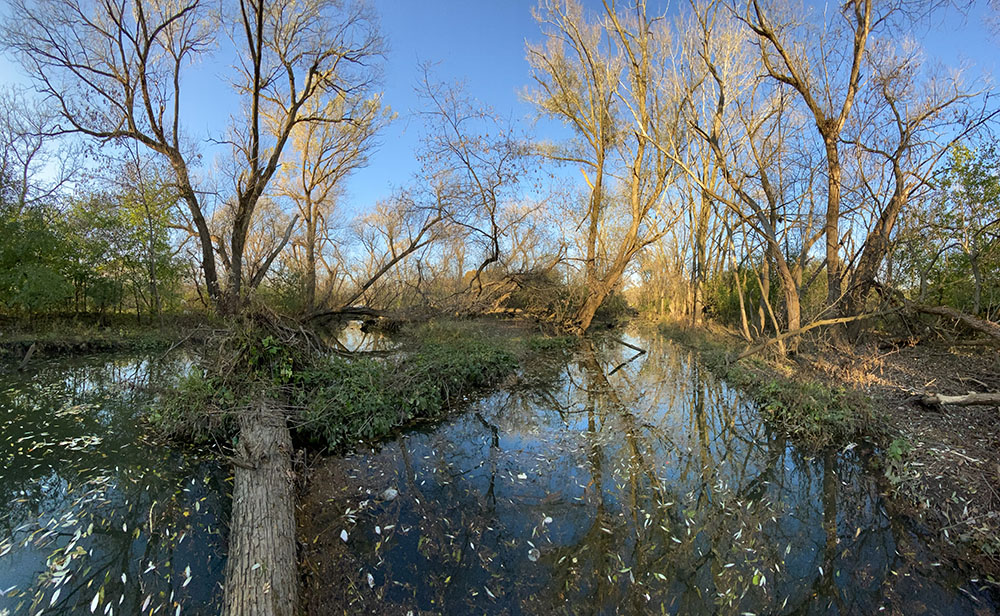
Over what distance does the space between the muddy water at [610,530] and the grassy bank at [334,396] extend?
554 millimetres

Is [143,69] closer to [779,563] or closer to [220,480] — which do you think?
[220,480]

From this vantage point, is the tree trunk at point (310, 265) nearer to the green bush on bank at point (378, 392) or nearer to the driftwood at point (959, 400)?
the green bush on bank at point (378, 392)

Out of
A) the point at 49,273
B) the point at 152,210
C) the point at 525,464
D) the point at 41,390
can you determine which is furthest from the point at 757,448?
the point at 152,210

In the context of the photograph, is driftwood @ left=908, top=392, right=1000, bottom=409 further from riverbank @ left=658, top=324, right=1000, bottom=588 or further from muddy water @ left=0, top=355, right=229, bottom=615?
muddy water @ left=0, top=355, right=229, bottom=615

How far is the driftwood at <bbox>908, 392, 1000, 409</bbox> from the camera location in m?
4.87

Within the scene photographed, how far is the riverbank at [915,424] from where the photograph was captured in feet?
12.1

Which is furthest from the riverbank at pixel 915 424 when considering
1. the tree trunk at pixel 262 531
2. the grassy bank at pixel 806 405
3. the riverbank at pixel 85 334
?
the riverbank at pixel 85 334

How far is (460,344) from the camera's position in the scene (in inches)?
436

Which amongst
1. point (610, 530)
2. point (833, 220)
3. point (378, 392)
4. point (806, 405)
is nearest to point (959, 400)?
point (806, 405)

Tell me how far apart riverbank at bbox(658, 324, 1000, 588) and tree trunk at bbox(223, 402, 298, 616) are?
5.02m

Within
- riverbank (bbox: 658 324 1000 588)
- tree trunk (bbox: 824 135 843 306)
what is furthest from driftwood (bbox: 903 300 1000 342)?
tree trunk (bbox: 824 135 843 306)

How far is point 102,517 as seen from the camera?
402cm

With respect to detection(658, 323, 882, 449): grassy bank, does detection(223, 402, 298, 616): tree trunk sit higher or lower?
lower

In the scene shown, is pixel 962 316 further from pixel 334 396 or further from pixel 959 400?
pixel 334 396
